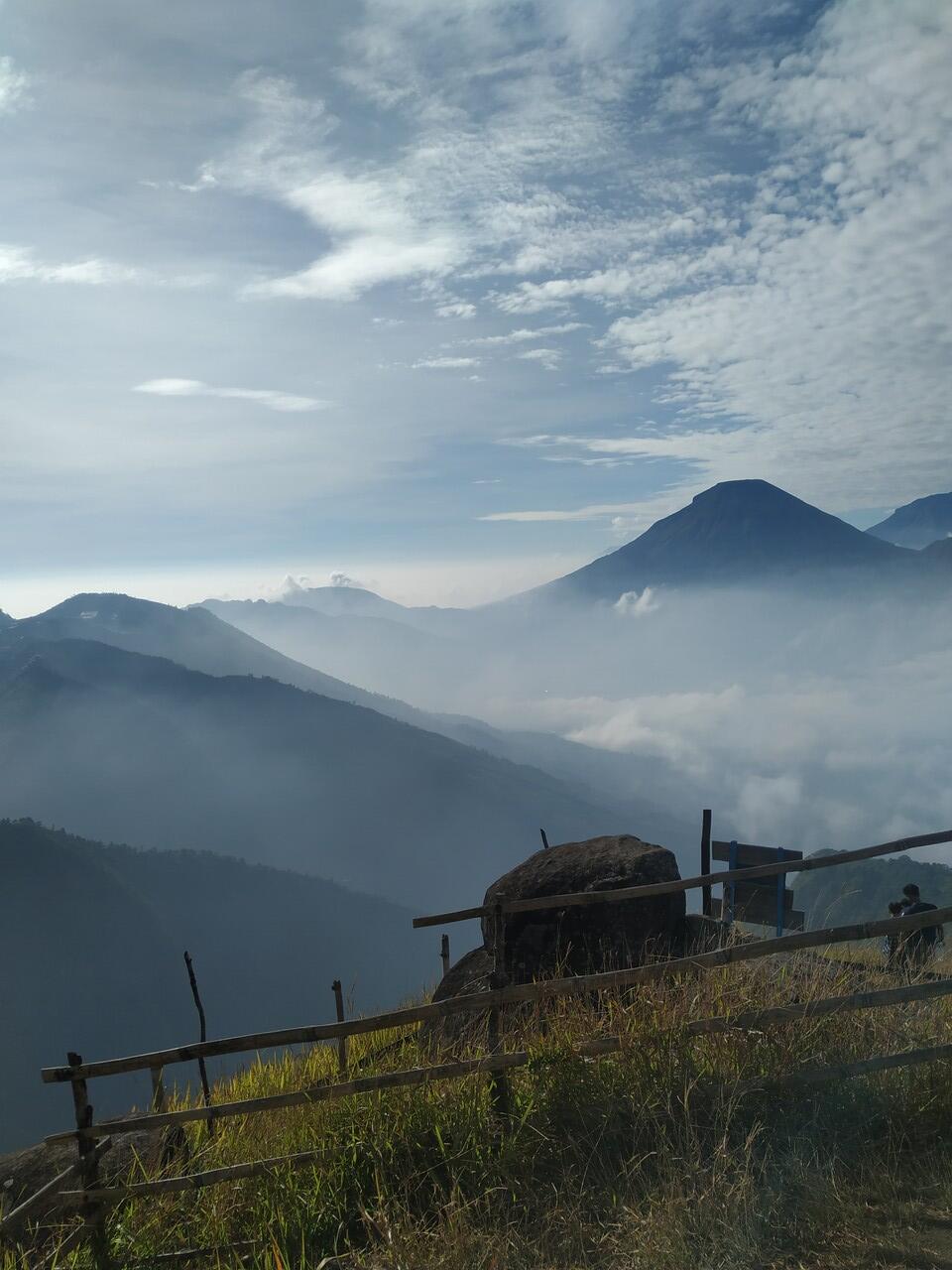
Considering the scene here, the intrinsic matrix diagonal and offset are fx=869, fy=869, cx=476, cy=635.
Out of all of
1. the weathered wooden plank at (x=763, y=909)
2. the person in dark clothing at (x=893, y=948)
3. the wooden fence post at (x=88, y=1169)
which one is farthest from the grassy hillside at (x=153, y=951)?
the wooden fence post at (x=88, y=1169)

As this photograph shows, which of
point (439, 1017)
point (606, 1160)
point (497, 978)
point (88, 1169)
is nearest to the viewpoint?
point (606, 1160)

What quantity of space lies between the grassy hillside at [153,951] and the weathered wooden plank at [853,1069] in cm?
9810

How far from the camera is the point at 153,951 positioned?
117375 millimetres

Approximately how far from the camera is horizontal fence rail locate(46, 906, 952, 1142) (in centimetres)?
502

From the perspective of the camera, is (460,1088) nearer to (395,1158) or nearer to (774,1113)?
(395,1158)

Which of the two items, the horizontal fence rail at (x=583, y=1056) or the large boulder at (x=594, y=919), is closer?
the horizontal fence rail at (x=583, y=1056)

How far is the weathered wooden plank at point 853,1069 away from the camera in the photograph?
492 cm

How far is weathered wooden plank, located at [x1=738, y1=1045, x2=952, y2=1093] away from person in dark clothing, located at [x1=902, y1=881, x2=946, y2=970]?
3.17ft

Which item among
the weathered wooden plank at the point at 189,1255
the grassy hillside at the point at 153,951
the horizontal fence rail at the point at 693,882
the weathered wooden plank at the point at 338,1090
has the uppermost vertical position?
the horizontal fence rail at the point at 693,882

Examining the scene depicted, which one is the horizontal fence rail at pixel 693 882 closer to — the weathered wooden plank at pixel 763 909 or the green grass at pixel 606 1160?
the green grass at pixel 606 1160

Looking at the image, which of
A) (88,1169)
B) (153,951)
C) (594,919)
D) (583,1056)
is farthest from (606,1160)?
(153,951)

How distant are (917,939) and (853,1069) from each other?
165 inches

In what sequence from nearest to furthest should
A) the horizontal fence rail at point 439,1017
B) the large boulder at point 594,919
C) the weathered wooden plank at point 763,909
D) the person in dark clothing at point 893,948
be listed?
the horizontal fence rail at point 439,1017, the person in dark clothing at point 893,948, the large boulder at point 594,919, the weathered wooden plank at point 763,909

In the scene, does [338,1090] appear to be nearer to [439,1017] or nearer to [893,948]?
[439,1017]
